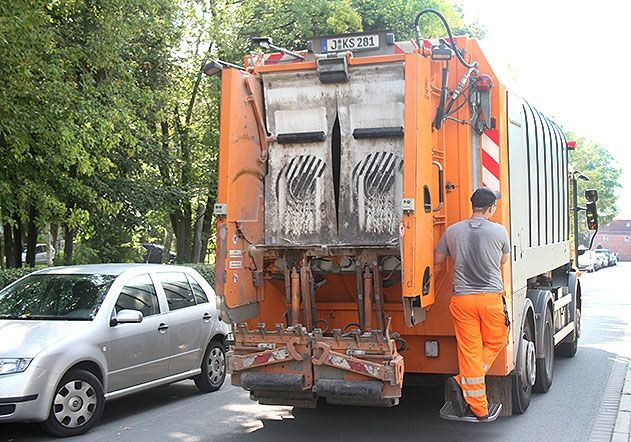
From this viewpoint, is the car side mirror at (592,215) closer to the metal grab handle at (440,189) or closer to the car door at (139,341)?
the metal grab handle at (440,189)

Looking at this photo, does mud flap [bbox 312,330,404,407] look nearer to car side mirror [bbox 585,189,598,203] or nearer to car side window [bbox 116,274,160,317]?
car side window [bbox 116,274,160,317]

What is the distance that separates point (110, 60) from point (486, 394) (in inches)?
400

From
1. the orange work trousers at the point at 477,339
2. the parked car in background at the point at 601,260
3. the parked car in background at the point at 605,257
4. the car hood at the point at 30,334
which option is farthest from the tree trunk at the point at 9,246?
the parked car in background at the point at 605,257

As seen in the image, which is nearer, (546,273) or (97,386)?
(97,386)

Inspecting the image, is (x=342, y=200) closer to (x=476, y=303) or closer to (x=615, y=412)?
(x=476, y=303)

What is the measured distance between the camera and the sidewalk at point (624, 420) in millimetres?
6845

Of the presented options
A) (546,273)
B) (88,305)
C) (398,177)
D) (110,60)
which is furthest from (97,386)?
(110,60)

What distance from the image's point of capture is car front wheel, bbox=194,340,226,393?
368 inches

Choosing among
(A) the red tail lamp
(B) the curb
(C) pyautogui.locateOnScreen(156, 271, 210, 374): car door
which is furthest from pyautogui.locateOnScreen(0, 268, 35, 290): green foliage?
(B) the curb

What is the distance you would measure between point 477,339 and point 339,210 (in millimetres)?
1609

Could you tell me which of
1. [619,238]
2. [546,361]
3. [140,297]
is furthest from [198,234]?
[619,238]

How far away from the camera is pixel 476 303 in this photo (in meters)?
6.46

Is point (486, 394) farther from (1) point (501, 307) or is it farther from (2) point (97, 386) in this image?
(2) point (97, 386)

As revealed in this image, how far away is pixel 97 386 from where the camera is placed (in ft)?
24.3
